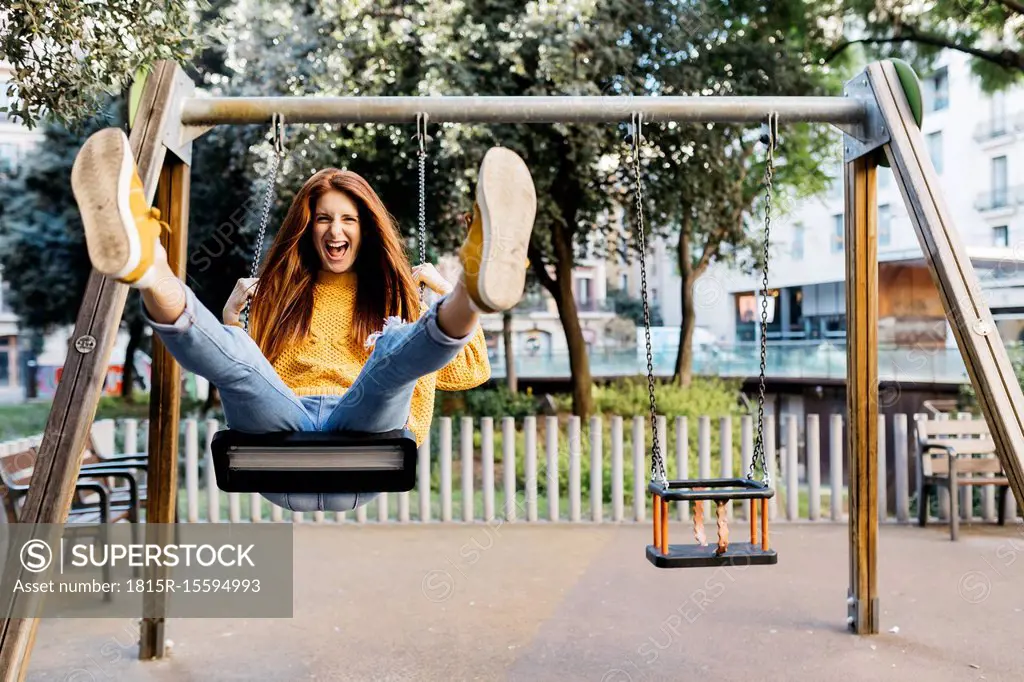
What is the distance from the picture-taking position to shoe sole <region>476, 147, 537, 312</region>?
1640 millimetres

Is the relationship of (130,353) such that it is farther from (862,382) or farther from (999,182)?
(999,182)

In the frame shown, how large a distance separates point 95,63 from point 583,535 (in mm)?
3867

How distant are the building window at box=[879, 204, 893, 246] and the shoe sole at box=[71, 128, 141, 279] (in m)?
23.1

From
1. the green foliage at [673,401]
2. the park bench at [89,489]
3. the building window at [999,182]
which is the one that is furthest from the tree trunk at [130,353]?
the building window at [999,182]

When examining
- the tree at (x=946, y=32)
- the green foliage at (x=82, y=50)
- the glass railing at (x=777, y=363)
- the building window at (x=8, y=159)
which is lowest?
the glass railing at (x=777, y=363)

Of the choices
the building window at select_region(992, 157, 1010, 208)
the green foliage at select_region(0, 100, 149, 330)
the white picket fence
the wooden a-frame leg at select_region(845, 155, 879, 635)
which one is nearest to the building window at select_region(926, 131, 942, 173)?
the building window at select_region(992, 157, 1010, 208)

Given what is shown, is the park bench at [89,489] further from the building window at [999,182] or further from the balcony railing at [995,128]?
the balcony railing at [995,128]

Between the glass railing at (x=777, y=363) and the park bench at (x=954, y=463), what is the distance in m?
6.83

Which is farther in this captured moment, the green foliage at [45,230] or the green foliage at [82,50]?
the green foliage at [45,230]

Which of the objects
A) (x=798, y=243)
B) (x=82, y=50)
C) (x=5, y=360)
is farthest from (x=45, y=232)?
(x=798, y=243)

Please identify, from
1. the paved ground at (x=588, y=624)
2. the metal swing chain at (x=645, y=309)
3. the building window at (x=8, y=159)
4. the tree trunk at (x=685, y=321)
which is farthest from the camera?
the building window at (x=8, y=159)

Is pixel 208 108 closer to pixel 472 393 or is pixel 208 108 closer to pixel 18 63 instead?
pixel 18 63

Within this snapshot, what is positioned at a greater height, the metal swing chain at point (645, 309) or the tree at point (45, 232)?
the tree at point (45, 232)

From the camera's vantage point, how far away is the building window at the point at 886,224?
880 inches
